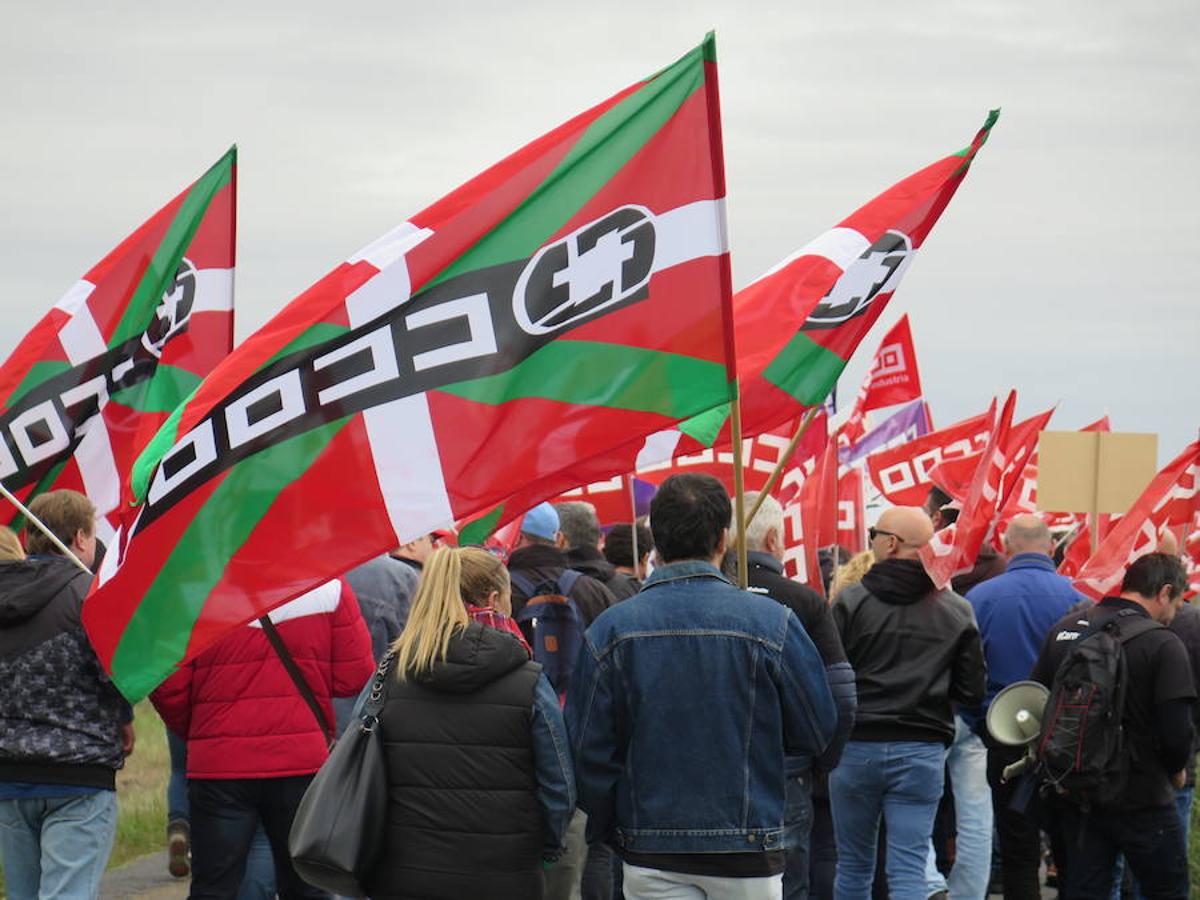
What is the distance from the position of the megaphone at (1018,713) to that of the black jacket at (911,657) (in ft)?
0.61

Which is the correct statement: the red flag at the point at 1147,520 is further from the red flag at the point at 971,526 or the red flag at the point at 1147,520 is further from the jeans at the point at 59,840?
the jeans at the point at 59,840

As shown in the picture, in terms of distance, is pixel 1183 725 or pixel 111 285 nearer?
pixel 1183 725

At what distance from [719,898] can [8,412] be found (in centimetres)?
412

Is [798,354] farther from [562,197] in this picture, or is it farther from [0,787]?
[0,787]

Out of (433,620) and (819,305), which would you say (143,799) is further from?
(433,620)

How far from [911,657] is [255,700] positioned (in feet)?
9.67

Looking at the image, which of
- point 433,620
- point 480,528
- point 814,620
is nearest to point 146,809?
point 480,528

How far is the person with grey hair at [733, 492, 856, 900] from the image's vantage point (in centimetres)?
712

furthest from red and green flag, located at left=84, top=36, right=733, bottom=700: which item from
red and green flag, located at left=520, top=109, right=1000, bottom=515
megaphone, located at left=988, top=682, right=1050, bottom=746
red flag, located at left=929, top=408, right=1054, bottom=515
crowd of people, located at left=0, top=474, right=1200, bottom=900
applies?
red flag, located at left=929, top=408, right=1054, bottom=515

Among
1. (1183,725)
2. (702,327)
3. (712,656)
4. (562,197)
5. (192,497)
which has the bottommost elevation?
(1183,725)

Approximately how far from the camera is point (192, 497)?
5.38 m

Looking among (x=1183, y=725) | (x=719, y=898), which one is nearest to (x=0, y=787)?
(x=719, y=898)

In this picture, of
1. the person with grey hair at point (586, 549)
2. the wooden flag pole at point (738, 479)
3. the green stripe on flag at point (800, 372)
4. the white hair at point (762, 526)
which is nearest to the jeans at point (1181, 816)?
the white hair at point (762, 526)

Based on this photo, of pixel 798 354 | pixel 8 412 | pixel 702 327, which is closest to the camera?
pixel 702 327
